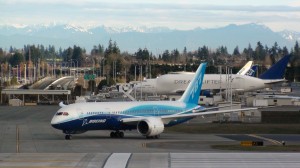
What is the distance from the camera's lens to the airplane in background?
13362 centimetres

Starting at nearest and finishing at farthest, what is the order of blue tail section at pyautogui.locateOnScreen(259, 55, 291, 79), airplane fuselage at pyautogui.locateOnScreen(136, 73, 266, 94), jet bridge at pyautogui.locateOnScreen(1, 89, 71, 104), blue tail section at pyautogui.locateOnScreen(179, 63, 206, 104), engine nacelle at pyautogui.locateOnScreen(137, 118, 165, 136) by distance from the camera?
1. engine nacelle at pyautogui.locateOnScreen(137, 118, 165, 136)
2. blue tail section at pyautogui.locateOnScreen(179, 63, 206, 104)
3. blue tail section at pyautogui.locateOnScreen(259, 55, 291, 79)
4. airplane fuselage at pyautogui.locateOnScreen(136, 73, 266, 94)
5. jet bridge at pyautogui.locateOnScreen(1, 89, 71, 104)

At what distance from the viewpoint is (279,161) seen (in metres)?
35.8

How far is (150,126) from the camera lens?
58.8 metres

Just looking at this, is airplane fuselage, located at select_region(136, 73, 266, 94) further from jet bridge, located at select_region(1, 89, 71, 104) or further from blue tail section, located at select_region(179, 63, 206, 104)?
blue tail section, located at select_region(179, 63, 206, 104)

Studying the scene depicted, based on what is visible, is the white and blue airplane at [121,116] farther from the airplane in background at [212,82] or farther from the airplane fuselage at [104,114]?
the airplane in background at [212,82]

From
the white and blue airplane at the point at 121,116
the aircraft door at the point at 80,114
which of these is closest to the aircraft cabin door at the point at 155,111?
the white and blue airplane at the point at 121,116

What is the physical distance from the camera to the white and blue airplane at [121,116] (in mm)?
57938

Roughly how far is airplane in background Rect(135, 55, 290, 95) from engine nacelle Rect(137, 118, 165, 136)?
71742 mm

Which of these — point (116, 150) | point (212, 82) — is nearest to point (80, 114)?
point (116, 150)

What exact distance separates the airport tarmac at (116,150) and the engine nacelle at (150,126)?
0.78 meters

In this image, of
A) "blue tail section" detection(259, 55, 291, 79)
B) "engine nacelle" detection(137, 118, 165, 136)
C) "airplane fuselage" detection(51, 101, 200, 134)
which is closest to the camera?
"airplane fuselage" detection(51, 101, 200, 134)

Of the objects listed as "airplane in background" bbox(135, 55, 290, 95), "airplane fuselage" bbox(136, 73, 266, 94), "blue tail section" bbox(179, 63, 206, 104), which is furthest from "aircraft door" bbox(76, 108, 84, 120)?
"airplane fuselage" bbox(136, 73, 266, 94)

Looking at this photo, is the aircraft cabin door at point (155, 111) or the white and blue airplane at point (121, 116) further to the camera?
the aircraft cabin door at point (155, 111)

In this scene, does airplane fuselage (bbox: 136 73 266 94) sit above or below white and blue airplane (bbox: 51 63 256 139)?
above
